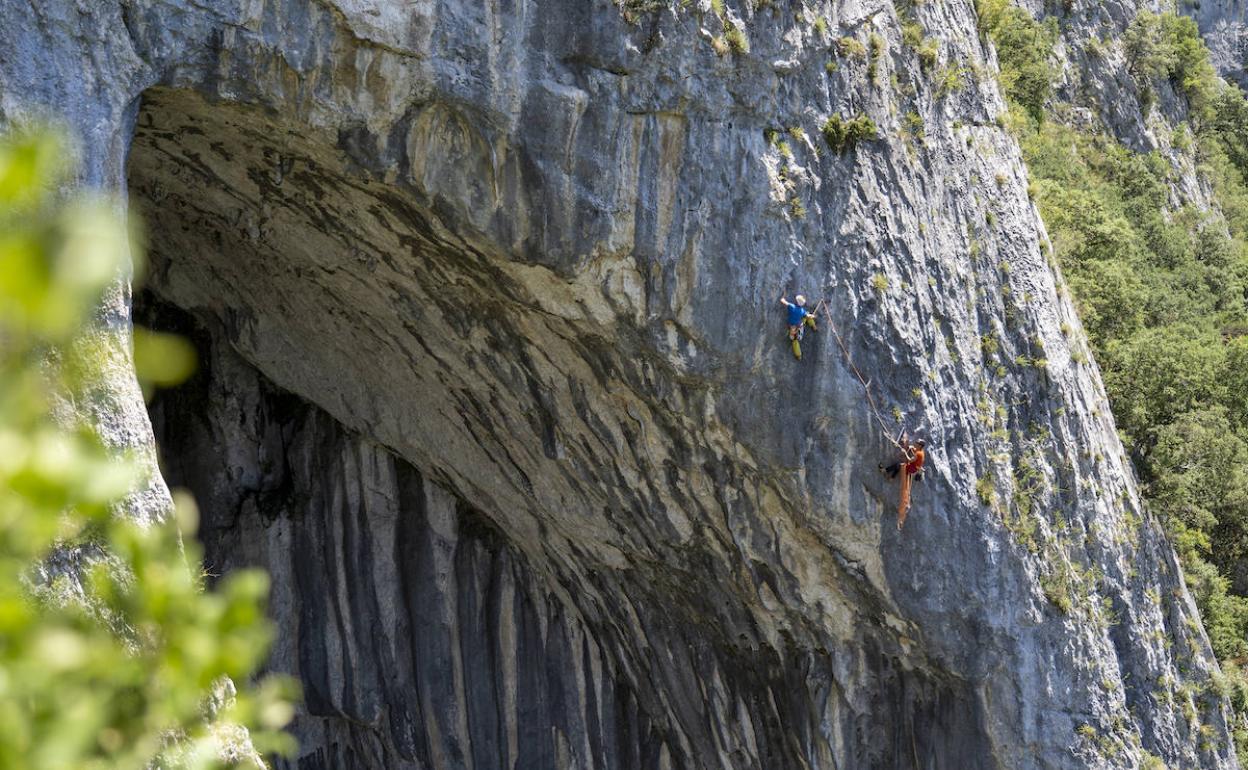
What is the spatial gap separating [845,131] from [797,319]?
1848 millimetres

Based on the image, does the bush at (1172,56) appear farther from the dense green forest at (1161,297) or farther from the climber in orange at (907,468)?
the climber in orange at (907,468)

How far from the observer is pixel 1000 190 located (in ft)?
41.4

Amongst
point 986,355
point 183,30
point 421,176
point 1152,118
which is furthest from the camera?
point 1152,118

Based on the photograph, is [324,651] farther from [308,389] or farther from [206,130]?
[206,130]

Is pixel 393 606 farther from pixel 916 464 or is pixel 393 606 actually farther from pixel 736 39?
pixel 736 39

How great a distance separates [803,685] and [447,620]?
16.0 ft

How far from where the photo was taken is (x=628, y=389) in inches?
453

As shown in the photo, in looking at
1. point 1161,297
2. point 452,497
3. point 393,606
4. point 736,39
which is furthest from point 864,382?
point 1161,297

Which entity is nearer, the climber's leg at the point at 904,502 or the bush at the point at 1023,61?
the climber's leg at the point at 904,502

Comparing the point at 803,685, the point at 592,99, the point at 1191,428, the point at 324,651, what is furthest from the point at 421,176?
the point at 1191,428

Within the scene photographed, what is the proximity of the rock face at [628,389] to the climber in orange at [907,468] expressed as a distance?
125 mm

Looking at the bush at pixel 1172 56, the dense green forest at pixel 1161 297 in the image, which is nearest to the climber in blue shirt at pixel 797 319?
the dense green forest at pixel 1161 297

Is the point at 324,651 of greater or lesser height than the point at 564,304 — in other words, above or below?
below

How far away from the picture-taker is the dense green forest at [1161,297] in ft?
52.7
